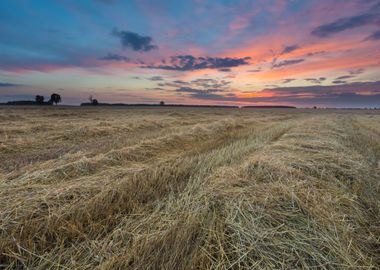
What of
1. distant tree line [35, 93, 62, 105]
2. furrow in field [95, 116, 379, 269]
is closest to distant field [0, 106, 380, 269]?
furrow in field [95, 116, 379, 269]

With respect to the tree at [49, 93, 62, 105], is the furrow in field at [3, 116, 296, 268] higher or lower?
lower

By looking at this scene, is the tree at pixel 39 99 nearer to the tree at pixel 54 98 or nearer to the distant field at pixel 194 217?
the tree at pixel 54 98

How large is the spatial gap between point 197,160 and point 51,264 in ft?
14.8

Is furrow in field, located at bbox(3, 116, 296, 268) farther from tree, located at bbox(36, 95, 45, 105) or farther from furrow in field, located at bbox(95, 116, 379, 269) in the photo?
tree, located at bbox(36, 95, 45, 105)

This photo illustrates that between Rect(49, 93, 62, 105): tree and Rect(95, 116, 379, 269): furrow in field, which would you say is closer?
Rect(95, 116, 379, 269): furrow in field

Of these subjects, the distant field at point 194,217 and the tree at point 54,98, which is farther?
the tree at point 54,98

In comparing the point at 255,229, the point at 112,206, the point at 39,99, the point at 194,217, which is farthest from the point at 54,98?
the point at 255,229

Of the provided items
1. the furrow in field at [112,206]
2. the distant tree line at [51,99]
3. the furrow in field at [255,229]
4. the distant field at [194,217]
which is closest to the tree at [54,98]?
the distant tree line at [51,99]

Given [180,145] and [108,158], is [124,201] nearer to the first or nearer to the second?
[108,158]

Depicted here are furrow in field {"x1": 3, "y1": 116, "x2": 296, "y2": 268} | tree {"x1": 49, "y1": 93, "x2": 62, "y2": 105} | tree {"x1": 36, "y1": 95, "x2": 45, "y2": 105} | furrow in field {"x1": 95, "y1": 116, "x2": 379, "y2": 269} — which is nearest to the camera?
furrow in field {"x1": 95, "y1": 116, "x2": 379, "y2": 269}

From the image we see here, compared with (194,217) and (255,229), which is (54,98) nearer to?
(194,217)

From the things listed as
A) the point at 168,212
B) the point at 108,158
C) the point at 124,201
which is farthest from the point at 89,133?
the point at 168,212

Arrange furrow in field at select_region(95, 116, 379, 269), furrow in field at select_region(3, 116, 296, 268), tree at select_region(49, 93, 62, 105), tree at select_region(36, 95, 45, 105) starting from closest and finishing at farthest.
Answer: furrow in field at select_region(95, 116, 379, 269) < furrow in field at select_region(3, 116, 296, 268) < tree at select_region(36, 95, 45, 105) < tree at select_region(49, 93, 62, 105)

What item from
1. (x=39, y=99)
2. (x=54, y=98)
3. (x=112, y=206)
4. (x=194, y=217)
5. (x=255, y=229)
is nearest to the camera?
(x=255, y=229)
